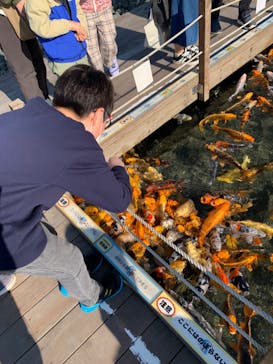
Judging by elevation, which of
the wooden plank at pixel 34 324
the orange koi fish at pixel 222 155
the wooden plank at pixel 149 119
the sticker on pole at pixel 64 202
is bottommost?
the orange koi fish at pixel 222 155

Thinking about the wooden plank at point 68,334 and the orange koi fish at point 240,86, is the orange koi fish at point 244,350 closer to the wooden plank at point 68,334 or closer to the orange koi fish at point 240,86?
the wooden plank at point 68,334

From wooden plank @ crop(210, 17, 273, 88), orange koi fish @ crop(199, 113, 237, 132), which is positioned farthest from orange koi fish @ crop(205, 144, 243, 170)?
wooden plank @ crop(210, 17, 273, 88)

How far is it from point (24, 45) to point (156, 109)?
2.15 metres

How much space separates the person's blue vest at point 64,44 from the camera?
11.9ft

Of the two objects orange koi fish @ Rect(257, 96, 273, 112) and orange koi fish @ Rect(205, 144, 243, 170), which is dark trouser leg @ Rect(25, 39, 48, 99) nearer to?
orange koi fish @ Rect(205, 144, 243, 170)

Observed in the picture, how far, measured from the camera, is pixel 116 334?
2965 millimetres

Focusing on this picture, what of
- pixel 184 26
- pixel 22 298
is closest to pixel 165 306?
Answer: pixel 22 298

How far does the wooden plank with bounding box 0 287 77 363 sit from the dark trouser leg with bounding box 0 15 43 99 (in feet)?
9.77

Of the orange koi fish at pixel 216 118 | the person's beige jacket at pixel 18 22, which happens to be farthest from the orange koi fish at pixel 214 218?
the person's beige jacket at pixel 18 22

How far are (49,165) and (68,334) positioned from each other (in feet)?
6.56

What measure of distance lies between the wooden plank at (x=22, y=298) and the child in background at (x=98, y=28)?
3.21 m

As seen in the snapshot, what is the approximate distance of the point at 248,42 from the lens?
5922 mm

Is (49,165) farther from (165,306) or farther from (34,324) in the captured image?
(34,324)

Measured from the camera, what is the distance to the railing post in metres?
4.36
